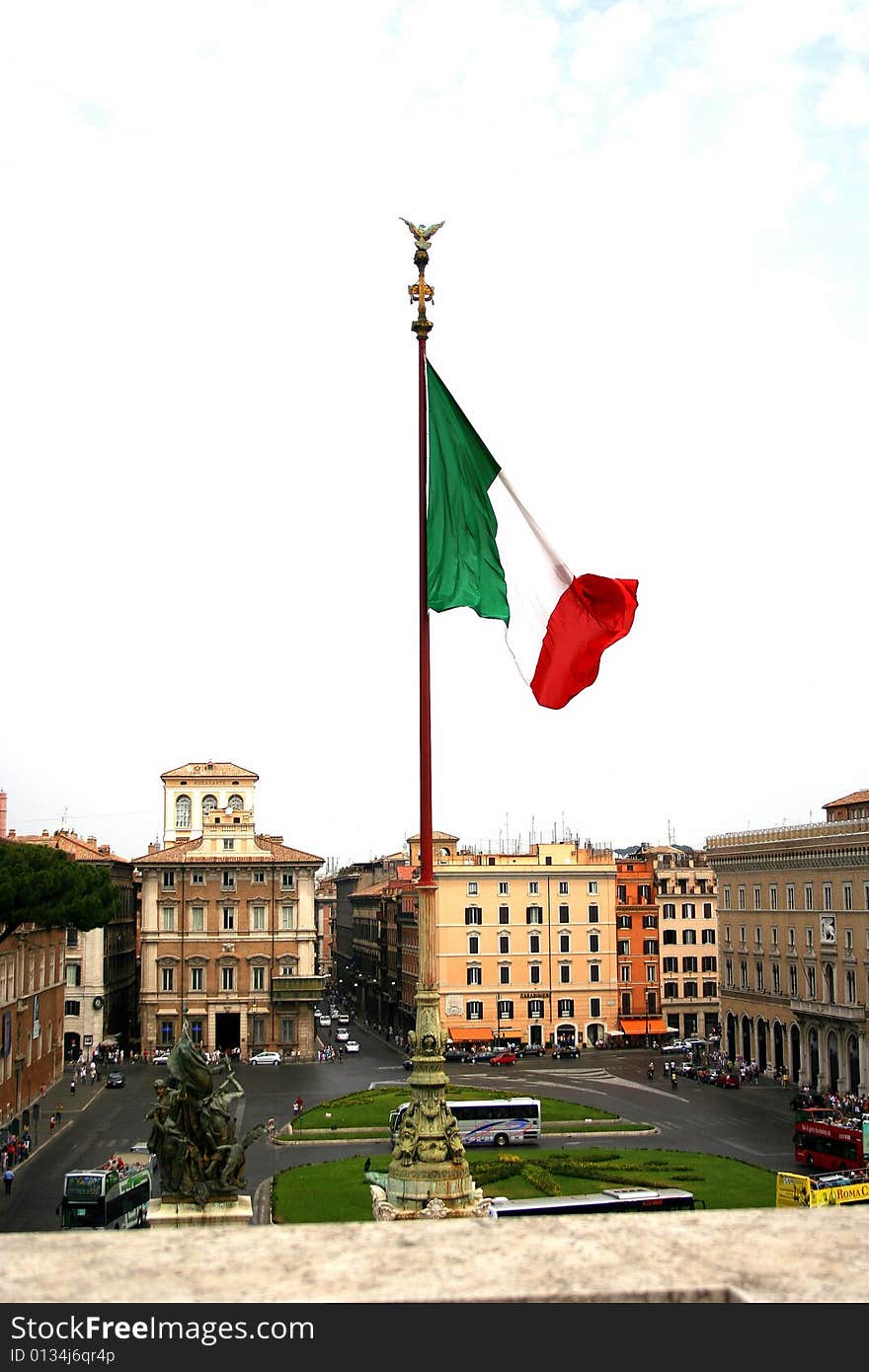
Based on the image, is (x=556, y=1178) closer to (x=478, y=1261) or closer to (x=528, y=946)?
(x=478, y=1261)

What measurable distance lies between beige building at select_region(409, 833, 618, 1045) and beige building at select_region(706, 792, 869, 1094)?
27.8 feet

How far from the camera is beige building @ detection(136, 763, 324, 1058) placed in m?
72.6


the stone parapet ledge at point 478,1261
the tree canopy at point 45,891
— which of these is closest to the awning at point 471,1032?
the tree canopy at point 45,891

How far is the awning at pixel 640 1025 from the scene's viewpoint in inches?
3130

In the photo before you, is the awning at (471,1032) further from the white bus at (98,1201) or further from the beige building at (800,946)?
the white bus at (98,1201)

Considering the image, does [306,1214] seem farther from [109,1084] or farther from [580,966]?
[580,966]

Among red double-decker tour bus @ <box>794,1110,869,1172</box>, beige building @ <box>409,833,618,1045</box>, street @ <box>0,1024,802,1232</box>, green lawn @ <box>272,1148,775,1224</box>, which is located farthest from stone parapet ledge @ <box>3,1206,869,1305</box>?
beige building @ <box>409,833,618,1045</box>

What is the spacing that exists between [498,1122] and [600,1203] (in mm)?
15916

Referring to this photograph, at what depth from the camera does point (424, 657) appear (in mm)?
21219

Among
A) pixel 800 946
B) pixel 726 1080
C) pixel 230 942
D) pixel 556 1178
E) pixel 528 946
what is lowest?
pixel 726 1080

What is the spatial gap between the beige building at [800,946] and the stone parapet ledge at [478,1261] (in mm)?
54450

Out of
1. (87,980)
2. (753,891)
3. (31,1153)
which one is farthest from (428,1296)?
(87,980)

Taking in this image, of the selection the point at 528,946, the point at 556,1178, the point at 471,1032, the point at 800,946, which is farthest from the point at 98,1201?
the point at 528,946

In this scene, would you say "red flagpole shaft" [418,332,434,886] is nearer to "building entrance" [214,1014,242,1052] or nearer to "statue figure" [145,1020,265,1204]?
"statue figure" [145,1020,265,1204]
